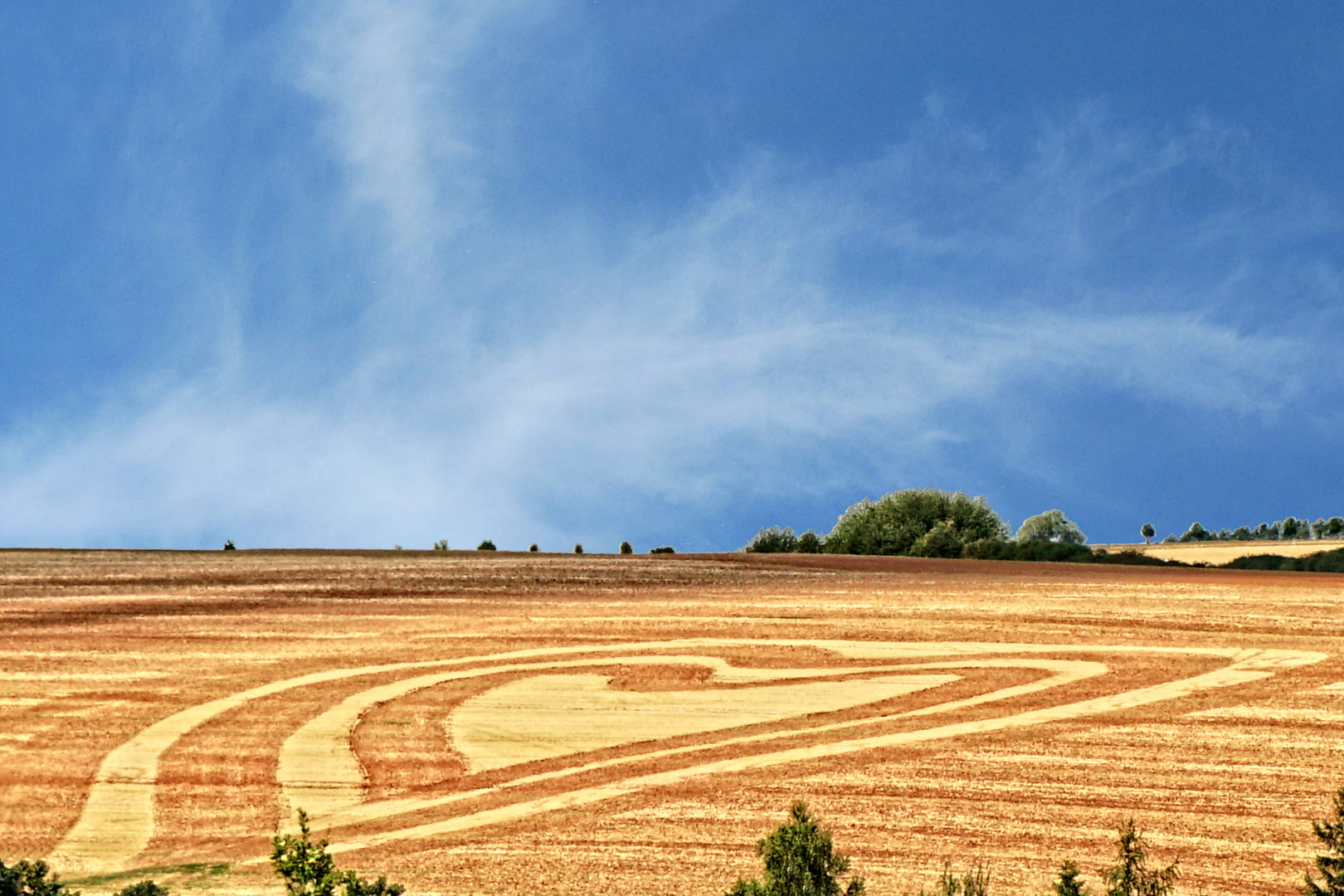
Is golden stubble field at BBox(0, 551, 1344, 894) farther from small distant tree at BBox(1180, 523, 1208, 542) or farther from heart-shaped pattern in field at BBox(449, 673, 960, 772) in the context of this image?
small distant tree at BBox(1180, 523, 1208, 542)

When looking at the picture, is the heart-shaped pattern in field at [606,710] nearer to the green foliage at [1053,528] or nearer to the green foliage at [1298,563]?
the green foliage at [1298,563]

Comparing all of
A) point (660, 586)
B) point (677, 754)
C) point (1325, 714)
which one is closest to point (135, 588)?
point (660, 586)

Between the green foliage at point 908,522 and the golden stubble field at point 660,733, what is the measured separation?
37.5m

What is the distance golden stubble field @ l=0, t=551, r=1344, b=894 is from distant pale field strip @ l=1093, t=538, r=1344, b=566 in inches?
1641

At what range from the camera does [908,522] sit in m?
73.0

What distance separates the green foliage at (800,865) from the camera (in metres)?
10.8

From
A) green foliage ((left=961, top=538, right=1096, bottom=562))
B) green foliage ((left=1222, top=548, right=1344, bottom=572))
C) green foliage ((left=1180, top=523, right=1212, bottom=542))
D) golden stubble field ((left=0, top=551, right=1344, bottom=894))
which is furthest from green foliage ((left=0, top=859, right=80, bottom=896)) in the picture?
green foliage ((left=1180, top=523, right=1212, bottom=542))

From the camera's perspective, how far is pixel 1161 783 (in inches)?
745

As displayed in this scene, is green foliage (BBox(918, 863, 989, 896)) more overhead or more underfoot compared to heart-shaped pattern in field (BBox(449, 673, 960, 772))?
more underfoot

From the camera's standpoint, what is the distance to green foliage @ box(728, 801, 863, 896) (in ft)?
35.4

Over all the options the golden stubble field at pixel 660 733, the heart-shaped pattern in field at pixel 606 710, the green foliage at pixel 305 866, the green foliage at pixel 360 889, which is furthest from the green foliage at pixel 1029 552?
the green foliage at pixel 305 866

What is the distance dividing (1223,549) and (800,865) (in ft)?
254

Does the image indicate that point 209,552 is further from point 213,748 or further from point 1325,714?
point 1325,714

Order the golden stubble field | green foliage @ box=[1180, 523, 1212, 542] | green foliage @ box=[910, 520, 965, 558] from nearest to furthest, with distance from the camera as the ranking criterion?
the golden stubble field < green foliage @ box=[910, 520, 965, 558] < green foliage @ box=[1180, 523, 1212, 542]
